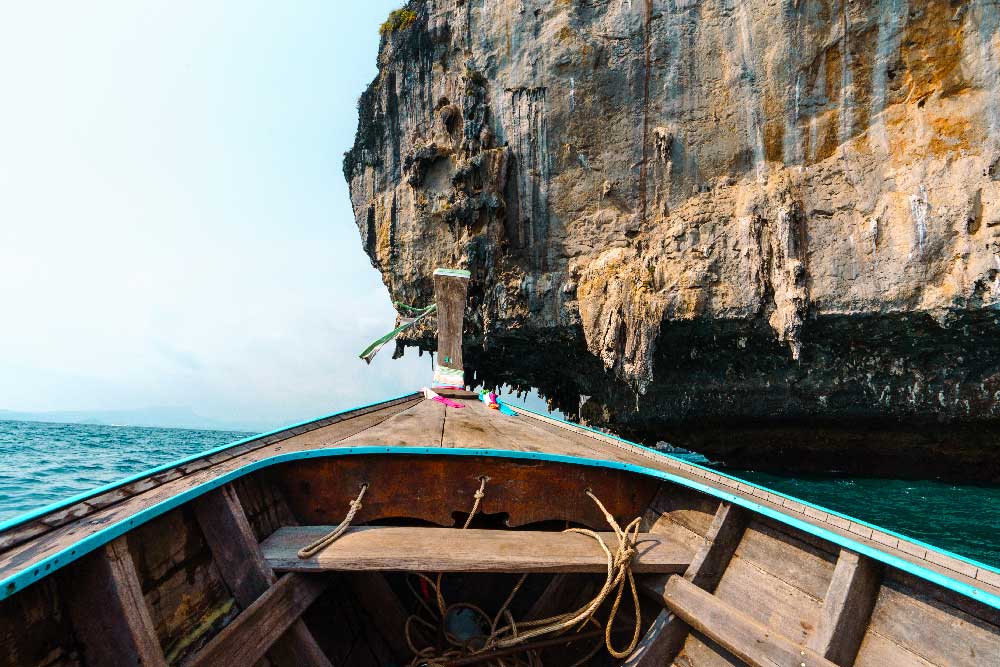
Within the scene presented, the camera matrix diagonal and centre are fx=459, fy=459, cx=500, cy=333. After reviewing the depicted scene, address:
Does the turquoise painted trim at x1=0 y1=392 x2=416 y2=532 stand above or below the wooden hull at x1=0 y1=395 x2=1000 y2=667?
above

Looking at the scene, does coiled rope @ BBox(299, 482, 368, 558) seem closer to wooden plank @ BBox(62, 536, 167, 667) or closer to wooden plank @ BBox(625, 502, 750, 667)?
wooden plank @ BBox(62, 536, 167, 667)

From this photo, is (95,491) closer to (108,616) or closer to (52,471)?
(108,616)

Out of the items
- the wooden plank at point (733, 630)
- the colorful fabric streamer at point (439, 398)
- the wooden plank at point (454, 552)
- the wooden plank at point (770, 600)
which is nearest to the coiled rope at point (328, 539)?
the wooden plank at point (454, 552)

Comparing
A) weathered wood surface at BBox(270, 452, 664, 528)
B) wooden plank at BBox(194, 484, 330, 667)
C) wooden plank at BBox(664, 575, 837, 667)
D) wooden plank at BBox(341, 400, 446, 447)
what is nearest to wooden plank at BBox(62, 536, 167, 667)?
wooden plank at BBox(194, 484, 330, 667)

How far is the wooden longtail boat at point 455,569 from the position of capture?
5.37ft

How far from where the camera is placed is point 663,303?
13086mm

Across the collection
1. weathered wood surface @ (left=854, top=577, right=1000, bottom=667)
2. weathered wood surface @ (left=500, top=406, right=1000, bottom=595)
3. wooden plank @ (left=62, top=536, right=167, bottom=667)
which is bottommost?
weathered wood surface @ (left=854, top=577, right=1000, bottom=667)

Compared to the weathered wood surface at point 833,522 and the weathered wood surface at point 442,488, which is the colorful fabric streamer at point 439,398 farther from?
the weathered wood surface at point 442,488

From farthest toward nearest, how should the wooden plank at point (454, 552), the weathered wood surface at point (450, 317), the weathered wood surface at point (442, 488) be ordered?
the weathered wood surface at point (450, 317) → the weathered wood surface at point (442, 488) → the wooden plank at point (454, 552)

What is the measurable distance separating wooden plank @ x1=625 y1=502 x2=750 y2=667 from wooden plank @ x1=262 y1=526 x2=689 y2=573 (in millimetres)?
99

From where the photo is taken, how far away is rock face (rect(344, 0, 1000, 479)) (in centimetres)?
1088

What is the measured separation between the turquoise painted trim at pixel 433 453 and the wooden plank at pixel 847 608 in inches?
4.2

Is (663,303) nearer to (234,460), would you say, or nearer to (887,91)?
(887,91)

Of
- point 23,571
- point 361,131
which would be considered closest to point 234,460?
point 23,571
